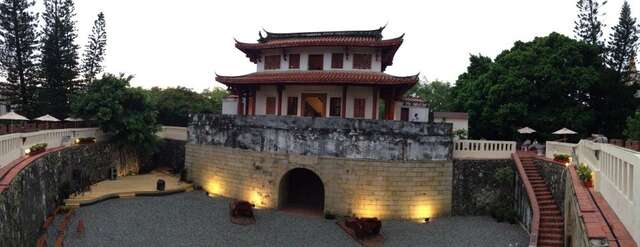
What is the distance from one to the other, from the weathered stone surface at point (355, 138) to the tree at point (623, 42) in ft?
73.3

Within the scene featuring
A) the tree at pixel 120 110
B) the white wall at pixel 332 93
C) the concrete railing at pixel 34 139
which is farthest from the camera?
the tree at pixel 120 110

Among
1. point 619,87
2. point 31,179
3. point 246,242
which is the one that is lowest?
point 246,242

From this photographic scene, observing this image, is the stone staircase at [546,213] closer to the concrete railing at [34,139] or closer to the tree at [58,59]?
the concrete railing at [34,139]

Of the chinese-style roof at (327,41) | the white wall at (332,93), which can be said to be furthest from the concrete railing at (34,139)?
the white wall at (332,93)

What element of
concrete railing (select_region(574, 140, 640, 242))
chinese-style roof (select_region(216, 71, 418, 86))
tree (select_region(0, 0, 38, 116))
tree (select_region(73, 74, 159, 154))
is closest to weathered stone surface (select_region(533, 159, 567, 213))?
concrete railing (select_region(574, 140, 640, 242))

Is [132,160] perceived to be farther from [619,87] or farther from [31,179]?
[619,87]

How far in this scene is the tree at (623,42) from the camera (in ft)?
112

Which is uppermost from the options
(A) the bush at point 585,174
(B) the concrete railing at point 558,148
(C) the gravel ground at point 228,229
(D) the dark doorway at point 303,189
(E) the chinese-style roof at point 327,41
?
(E) the chinese-style roof at point 327,41

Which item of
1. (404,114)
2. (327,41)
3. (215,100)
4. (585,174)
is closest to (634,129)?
(404,114)

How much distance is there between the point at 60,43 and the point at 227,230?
26903mm

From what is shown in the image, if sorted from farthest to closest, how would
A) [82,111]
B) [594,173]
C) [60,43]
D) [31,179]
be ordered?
1. [60,43]
2. [82,111]
3. [31,179]
4. [594,173]

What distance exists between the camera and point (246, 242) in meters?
17.9

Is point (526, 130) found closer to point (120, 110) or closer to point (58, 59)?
point (120, 110)

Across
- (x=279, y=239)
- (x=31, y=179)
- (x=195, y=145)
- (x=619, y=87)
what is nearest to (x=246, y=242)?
(x=279, y=239)
